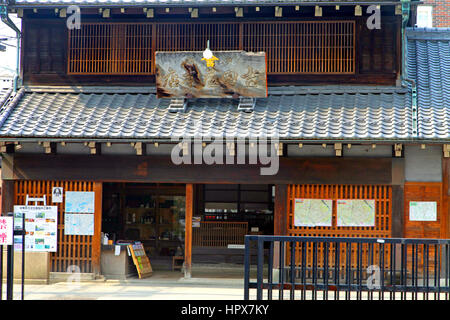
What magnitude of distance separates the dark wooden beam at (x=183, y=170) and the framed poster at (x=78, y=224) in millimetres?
955

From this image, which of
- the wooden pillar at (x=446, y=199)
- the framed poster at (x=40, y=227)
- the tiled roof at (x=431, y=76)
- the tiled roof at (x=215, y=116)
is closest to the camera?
the tiled roof at (x=431, y=76)

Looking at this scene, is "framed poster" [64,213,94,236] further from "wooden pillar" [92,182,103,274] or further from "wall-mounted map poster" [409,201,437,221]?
"wall-mounted map poster" [409,201,437,221]

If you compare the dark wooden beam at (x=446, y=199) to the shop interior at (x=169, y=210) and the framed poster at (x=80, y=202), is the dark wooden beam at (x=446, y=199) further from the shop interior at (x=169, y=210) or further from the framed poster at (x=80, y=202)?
the framed poster at (x=80, y=202)

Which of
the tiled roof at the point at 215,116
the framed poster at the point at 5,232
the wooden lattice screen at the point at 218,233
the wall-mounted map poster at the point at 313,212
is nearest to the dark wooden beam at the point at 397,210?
the wall-mounted map poster at the point at 313,212

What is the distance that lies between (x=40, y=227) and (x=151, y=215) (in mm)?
5623

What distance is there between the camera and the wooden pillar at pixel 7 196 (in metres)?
15.0

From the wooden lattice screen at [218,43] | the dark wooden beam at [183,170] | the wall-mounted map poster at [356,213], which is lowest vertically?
the wall-mounted map poster at [356,213]

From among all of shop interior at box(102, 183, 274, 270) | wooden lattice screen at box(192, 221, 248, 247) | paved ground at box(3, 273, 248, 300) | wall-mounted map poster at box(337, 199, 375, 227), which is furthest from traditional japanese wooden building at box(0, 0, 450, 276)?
shop interior at box(102, 183, 274, 270)

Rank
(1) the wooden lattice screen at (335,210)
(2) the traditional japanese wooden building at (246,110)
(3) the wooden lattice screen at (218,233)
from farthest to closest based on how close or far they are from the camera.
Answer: (3) the wooden lattice screen at (218,233) < (1) the wooden lattice screen at (335,210) < (2) the traditional japanese wooden building at (246,110)

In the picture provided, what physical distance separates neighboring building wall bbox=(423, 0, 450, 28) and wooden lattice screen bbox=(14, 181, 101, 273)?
27561 millimetres

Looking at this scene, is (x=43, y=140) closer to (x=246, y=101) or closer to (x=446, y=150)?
(x=246, y=101)

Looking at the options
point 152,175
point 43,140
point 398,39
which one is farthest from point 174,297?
point 398,39

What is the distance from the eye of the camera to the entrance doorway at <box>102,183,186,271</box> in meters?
19.8
